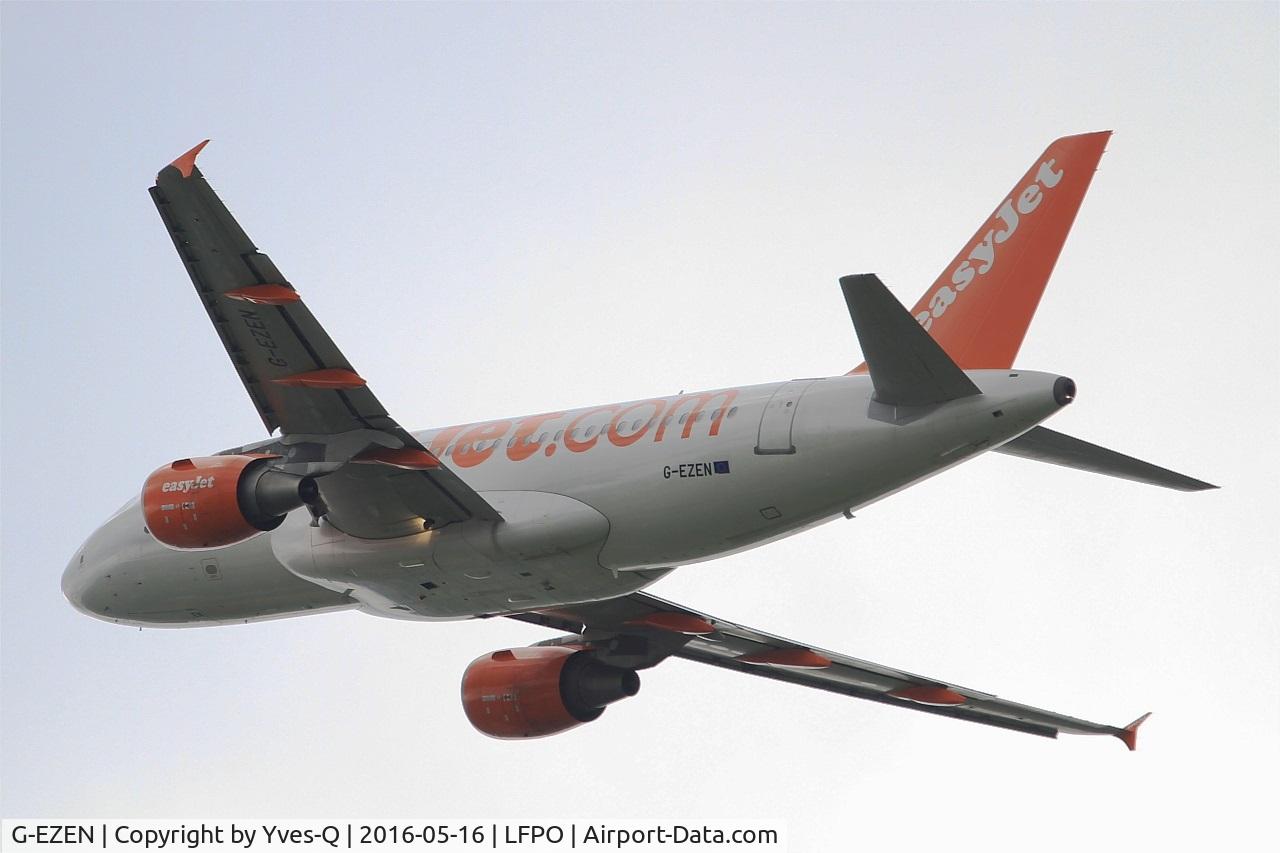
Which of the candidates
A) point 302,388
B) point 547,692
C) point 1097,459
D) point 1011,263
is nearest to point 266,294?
point 302,388

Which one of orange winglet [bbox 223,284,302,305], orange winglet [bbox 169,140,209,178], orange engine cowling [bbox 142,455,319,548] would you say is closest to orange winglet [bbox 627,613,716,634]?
orange engine cowling [bbox 142,455,319,548]

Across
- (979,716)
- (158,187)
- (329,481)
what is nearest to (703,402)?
(329,481)

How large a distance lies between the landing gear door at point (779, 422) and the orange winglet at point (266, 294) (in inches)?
228

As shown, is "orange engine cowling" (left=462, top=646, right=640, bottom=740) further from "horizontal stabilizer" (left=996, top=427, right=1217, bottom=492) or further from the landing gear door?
"horizontal stabilizer" (left=996, top=427, right=1217, bottom=492)

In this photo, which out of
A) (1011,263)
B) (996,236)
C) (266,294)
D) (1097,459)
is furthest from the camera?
(996,236)

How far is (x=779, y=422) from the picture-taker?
68.8 ft

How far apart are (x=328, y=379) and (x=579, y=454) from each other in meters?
3.64

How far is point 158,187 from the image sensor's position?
19344mm

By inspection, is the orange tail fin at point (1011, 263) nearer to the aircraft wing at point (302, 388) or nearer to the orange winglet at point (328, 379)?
the aircraft wing at point (302, 388)

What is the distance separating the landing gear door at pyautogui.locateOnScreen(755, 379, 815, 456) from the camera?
68.3 ft

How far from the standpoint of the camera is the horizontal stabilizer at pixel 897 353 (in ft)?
60.7

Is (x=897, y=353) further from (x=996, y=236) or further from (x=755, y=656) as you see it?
(x=755, y=656)

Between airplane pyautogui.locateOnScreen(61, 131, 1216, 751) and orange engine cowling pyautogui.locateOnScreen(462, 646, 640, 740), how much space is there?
4003mm

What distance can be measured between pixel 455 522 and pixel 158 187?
19.4 ft
